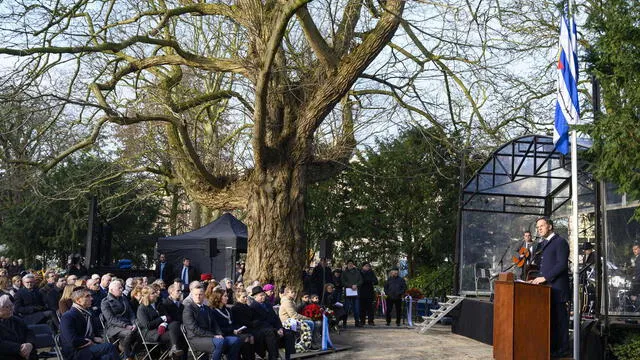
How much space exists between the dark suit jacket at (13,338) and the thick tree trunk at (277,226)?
797cm

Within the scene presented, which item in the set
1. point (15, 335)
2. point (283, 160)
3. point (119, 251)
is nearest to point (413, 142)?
point (283, 160)

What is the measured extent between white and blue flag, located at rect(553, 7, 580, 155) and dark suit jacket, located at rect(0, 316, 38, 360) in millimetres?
7894

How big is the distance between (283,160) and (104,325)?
687 cm

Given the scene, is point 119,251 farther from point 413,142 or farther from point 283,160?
point 283,160

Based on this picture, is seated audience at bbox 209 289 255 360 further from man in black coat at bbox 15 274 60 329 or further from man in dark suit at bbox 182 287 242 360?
man in black coat at bbox 15 274 60 329

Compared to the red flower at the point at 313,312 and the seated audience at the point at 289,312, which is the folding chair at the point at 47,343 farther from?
the red flower at the point at 313,312

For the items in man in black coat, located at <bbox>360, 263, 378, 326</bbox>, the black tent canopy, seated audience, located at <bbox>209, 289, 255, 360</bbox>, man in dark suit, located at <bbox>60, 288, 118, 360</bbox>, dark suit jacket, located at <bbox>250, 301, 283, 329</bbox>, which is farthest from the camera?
the black tent canopy

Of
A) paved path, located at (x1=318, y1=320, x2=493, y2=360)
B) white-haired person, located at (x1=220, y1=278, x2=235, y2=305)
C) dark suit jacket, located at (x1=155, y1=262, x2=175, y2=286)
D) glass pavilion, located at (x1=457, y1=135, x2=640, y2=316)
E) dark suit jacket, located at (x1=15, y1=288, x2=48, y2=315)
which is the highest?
glass pavilion, located at (x1=457, y1=135, x2=640, y2=316)

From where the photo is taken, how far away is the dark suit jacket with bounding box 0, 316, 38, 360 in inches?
320

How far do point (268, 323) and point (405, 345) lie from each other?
4.49 metres

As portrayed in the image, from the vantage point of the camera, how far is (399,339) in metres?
17.2

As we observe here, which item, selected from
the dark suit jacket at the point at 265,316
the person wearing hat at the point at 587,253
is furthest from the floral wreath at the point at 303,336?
the person wearing hat at the point at 587,253

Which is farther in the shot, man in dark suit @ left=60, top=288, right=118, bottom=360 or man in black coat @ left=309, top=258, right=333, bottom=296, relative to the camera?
man in black coat @ left=309, top=258, right=333, bottom=296

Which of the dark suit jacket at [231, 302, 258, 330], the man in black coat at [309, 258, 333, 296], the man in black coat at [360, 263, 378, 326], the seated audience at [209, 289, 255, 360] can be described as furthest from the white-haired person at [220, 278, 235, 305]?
A: the man in black coat at [360, 263, 378, 326]
